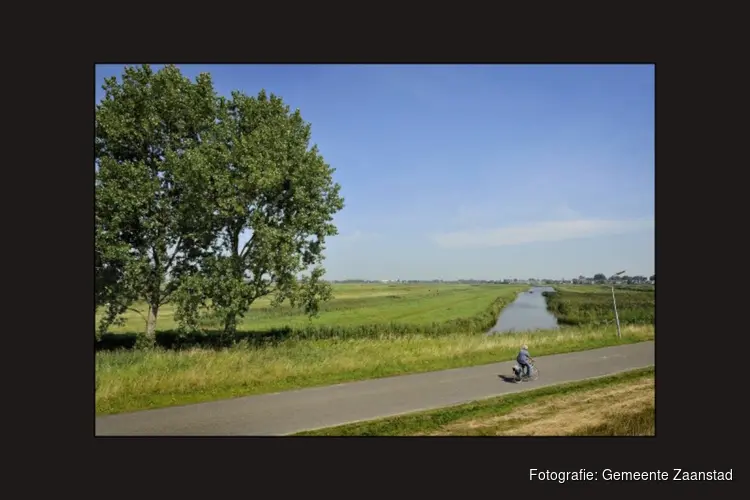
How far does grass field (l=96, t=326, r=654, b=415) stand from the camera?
39.6ft

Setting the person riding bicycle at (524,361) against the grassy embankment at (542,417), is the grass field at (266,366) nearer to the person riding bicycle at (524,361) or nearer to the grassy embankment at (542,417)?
the person riding bicycle at (524,361)

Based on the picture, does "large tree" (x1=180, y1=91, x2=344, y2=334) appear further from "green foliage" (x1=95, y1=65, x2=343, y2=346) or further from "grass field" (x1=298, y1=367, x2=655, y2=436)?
"grass field" (x1=298, y1=367, x2=655, y2=436)

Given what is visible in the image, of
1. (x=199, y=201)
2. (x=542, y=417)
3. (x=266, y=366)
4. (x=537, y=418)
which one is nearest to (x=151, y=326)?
(x=199, y=201)

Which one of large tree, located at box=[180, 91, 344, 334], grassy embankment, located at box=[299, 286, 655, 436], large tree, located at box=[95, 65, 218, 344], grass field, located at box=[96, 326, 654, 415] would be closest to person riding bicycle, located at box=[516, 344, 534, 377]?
grassy embankment, located at box=[299, 286, 655, 436]

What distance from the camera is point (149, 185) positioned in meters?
19.2

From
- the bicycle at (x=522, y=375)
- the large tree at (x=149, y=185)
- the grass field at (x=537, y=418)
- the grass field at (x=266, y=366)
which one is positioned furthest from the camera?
the large tree at (x=149, y=185)

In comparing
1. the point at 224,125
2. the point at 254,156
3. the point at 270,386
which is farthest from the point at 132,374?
the point at 224,125

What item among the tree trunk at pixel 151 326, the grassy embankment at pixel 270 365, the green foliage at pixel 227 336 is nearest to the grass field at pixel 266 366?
the grassy embankment at pixel 270 365

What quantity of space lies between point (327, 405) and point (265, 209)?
12.5 meters

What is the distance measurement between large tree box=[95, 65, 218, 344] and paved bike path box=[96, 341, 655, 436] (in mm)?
10714

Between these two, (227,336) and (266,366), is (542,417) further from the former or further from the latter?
(227,336)

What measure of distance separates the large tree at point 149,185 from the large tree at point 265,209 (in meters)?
1.14

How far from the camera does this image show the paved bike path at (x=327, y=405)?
10.1 meters

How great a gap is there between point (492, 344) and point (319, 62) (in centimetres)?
1532
